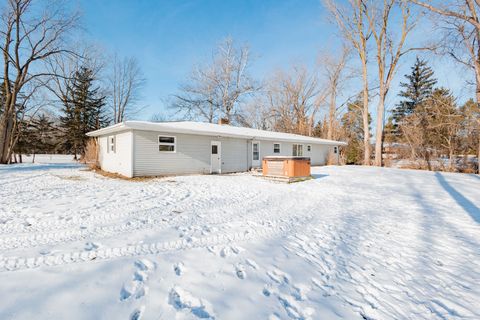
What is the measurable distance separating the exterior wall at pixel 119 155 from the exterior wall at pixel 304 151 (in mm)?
7564

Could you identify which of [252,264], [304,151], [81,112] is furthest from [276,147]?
[81,112]

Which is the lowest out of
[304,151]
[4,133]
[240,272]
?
[240,272]

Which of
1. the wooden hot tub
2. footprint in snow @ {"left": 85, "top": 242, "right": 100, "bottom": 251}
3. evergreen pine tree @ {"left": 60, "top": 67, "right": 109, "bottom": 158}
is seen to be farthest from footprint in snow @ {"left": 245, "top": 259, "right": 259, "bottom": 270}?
evergreen pine tree @ {"left": 60, "top": 67, "right": 109, "bottom": 158}

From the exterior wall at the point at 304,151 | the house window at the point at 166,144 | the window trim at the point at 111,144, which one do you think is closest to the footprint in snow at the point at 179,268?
the house window at the point at 166,144

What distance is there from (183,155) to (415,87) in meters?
35.1

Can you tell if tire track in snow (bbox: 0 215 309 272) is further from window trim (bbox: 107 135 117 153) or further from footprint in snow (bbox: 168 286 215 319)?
window trim (bbox: 107 135 117 153)

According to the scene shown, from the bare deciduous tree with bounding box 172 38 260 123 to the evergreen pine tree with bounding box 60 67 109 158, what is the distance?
29.3 feet

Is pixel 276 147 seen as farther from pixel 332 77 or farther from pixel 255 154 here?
pixel 332 77

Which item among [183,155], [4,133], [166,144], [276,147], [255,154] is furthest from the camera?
[276,147]

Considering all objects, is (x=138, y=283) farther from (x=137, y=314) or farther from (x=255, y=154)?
(x=255, y=154)

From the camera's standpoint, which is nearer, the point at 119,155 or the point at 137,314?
the point at 137,314

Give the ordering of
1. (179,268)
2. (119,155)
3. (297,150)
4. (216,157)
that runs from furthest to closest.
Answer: (297,150), (216,157), (119,155), (179,268)

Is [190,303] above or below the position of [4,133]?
below

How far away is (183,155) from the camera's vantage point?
11.8m
